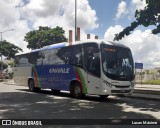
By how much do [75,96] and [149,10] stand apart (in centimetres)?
703

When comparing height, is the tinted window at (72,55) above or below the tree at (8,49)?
below

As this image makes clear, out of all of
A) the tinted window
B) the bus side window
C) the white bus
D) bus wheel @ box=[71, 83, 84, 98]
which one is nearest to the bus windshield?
the white bus

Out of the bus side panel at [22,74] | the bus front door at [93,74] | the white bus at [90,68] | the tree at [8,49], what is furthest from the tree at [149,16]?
the tree at [8,49]

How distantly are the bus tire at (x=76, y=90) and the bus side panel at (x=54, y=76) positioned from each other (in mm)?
466

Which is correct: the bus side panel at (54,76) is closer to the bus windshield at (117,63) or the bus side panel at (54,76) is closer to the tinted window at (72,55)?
the tinted window at (72,55)

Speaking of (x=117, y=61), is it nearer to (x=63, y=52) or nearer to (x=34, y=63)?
(x=63, y=52)

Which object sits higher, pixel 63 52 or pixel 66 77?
pixel 63 52

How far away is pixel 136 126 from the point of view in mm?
9469

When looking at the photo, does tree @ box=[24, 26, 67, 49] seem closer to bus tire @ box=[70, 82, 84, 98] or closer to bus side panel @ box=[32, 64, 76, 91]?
bus side panel @ box=[32, 64, 76, 91]

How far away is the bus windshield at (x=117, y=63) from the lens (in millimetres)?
17484

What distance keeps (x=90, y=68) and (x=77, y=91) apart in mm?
1901

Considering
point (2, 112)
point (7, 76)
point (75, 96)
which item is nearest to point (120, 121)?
point (2, 112)

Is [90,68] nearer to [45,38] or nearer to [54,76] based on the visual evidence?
[54,76]

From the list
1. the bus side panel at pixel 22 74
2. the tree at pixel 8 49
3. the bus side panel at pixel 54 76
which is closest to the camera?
the bus side panel at pixel 54 76
